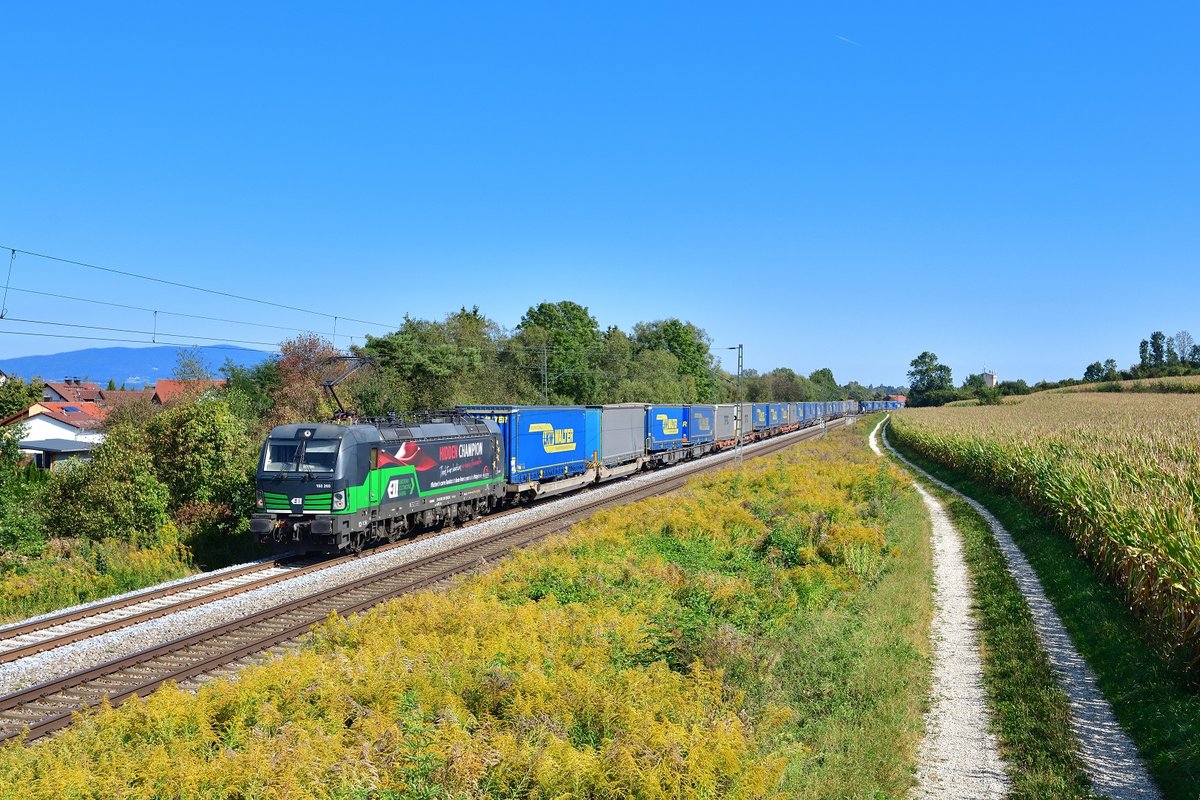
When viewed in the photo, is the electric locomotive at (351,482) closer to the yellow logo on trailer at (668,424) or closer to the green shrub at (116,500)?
the green shrub at (116,500)

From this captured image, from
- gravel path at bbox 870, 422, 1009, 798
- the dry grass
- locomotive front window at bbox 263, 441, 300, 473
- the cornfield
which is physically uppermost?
the dry grass

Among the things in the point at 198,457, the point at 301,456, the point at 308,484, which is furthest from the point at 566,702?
the point at 198,457

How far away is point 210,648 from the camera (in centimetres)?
1401

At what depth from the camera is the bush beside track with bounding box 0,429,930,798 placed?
271 inches

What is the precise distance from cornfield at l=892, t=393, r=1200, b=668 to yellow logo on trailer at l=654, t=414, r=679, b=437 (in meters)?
17.5

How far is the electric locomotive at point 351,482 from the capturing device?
804 inches

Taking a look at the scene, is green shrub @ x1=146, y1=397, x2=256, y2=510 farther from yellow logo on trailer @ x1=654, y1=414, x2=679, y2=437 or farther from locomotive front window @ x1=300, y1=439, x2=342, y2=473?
yellow logo on trailer @ x1=654, y1=414, x2=679, y2=437

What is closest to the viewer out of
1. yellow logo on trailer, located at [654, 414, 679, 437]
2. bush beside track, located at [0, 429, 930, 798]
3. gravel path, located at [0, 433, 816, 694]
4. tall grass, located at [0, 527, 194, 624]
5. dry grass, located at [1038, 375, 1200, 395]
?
bush beside track, located at [0, 429, 930, 798]

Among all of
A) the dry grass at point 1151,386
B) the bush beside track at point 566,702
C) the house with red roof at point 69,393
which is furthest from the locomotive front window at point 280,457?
the house with red roof at point 69,393

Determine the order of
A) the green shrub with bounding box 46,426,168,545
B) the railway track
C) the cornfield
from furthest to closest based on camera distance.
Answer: the green shrub with bounding box 46,426,168,545, the cornfield, the railway track

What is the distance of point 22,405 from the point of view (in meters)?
60.1

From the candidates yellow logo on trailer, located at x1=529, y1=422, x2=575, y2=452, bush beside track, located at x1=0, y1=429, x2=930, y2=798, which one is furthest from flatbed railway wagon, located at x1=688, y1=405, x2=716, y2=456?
bush beside track, located at x1=0, y1=429, x2=930, y2=798

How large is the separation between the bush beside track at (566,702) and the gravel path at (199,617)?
14.1 ft

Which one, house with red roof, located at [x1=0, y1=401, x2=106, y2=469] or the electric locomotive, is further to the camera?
house with red roof, located at [x1=0, y1=401, x2=106, y2=469]
